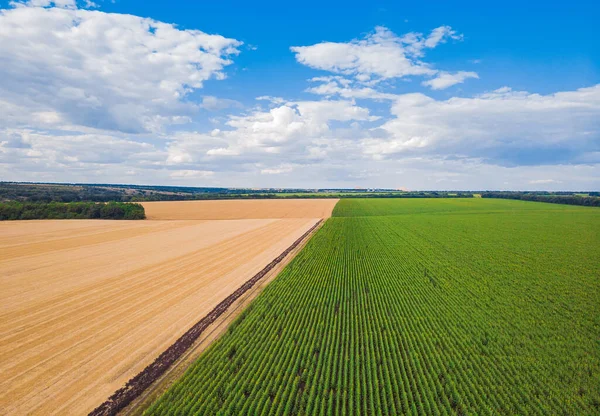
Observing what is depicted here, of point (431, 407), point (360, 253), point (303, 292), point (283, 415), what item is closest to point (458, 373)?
point (431, 407)

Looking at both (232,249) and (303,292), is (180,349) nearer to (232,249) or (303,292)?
(303,292)

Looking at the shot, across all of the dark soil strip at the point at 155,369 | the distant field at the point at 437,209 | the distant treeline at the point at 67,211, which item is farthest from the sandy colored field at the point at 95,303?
the distant field at the point at 437,209

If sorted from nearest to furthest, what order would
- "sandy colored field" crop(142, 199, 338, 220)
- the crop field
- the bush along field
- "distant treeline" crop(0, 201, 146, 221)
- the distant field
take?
1. the bush along field
2. the crop field
3. "distant treeline" crop(0, 201, 146, 221)
4. "sandy colored field" crop(142, 199, 338, 220)
5. the distant field

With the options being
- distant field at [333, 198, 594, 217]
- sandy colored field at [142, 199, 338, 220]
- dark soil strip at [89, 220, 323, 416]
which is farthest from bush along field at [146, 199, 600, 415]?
distant field at [333, 198, 594, 217]

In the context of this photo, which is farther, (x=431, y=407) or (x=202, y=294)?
(x=202, y=294)

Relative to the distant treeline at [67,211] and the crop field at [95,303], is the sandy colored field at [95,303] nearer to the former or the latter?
the crop field at [95,303]

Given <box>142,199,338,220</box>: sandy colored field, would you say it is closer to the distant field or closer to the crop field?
the distant field

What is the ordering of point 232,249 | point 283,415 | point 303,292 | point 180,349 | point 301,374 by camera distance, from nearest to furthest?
1. point 283,415
2. point 301,374
3. point 180,349
4. point 303,292
5. point 232,249

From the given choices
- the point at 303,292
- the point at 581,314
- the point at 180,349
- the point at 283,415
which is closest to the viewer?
the point at 283,415
